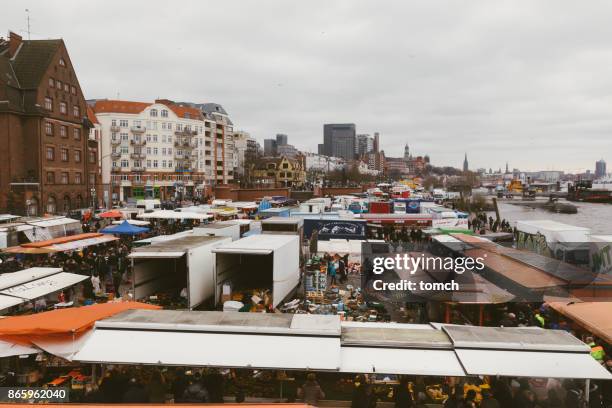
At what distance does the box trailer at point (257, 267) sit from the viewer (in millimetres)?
12930

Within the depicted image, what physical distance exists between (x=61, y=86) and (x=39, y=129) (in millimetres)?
6145

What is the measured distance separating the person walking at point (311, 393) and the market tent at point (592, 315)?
584 cm

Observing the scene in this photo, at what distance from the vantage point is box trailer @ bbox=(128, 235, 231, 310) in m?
12.4

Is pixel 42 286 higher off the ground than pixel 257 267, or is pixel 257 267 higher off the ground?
pixel 42 286

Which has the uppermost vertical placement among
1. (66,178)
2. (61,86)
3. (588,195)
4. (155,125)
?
(61,86)

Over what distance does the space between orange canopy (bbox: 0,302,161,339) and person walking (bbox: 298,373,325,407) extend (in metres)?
3.87

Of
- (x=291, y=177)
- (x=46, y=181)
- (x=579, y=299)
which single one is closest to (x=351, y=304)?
(x=579, y=299)

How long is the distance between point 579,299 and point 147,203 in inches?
1448

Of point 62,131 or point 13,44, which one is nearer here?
point 13,44

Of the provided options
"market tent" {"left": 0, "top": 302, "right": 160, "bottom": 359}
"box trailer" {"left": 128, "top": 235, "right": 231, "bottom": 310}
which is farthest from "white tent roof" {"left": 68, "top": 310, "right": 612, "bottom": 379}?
"box trailer" {"left": 128, "top": 235, "right": 231, "bottom": 310}

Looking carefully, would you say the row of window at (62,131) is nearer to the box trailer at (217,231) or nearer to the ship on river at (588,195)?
the box trailer at (217,231)

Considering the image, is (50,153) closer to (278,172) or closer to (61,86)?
(61,86)

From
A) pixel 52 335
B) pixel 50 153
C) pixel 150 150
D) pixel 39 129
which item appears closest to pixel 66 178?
pixel 50 153

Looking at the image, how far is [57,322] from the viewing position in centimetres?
755
